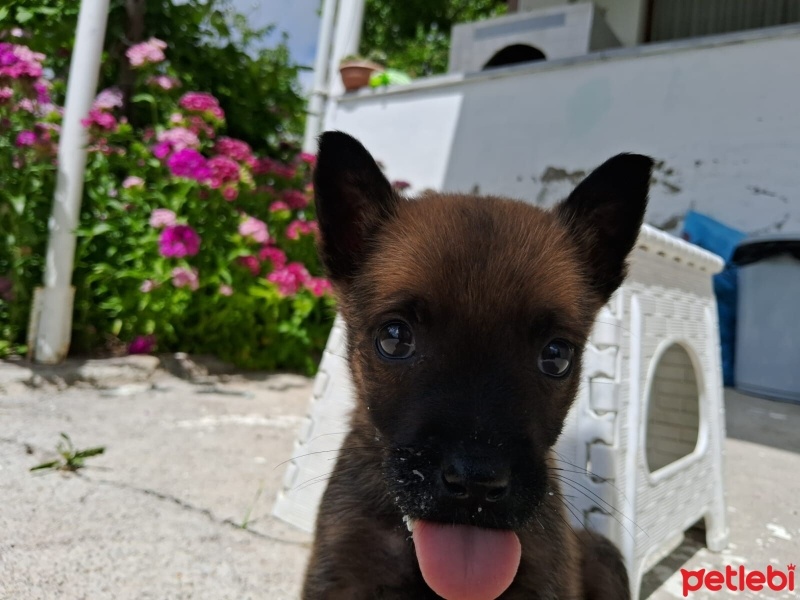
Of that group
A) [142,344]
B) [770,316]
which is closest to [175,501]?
[142,344]

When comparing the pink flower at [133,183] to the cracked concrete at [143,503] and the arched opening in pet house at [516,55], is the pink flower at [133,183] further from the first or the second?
the arched opening in pet house at [516,55]

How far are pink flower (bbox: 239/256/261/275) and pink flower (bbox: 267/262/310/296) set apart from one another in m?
0.13

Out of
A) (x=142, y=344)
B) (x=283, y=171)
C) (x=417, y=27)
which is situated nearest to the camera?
(x=142, y=344)

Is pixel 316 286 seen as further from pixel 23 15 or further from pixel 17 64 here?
pixel 23 15

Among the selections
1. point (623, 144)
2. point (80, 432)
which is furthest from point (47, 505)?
point (623, 144)

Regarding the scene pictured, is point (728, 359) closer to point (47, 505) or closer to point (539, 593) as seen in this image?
→ point (539, 593)

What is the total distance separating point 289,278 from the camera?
436cm

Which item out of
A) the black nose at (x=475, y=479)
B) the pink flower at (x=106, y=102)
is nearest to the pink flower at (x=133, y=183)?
the pink flower at (x=106, y=102)

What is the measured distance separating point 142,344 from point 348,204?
3191 millimetres

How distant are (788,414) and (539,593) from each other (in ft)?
13.4

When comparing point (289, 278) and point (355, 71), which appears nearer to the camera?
point (289, 278)

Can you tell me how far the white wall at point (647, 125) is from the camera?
17.3 feet

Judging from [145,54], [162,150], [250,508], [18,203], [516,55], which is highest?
[516,55]

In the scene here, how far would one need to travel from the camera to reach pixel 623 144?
6039 millimetres
